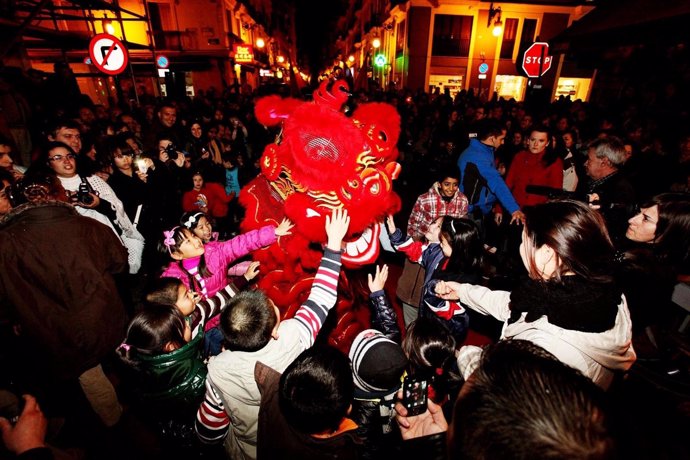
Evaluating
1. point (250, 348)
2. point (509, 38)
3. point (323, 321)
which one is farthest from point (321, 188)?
point (509, 38)

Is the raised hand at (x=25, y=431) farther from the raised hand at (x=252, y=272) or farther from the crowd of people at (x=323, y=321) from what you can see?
the raised hand at (x=252, y=272)

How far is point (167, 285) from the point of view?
6.72 ft

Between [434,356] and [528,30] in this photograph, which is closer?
[434,356]

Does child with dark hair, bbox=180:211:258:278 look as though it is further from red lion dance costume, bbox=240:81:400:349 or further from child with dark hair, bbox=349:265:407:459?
child with dark hair, bbox=349:265:407:459

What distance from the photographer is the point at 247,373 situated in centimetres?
152

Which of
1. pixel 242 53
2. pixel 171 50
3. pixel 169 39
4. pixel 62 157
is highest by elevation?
pixel 169 39

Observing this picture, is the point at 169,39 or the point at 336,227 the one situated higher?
the point at 169,39

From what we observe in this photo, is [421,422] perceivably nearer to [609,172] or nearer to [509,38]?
[609,172]

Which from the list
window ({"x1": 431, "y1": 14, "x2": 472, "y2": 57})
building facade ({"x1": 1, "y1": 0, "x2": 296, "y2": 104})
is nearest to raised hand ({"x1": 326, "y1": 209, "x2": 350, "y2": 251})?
building facade ({"x1": 1, "y1": 0, "x2": 296, "y2": 104})

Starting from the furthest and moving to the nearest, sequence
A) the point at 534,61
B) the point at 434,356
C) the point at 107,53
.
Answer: the point at 534,61, the point at 107,53, the point at 434,356

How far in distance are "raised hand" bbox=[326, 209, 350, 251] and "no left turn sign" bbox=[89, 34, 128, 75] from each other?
579 cm

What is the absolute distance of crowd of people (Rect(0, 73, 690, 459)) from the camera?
3.48 ft

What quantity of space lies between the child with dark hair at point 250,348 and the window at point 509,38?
24.8 m

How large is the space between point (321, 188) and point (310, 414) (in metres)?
1.01
